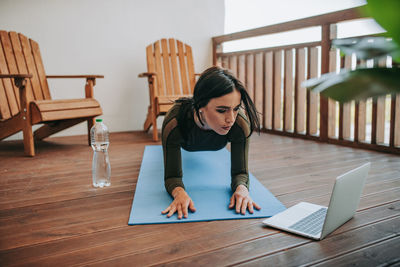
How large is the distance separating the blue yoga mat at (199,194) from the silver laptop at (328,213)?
9 cm

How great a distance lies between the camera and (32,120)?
2736mm

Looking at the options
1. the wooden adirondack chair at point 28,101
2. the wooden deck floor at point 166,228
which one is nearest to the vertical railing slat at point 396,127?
the wooden deck floor at point 166,228

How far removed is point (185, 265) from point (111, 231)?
1.29 feet

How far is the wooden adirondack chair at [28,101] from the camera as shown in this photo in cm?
270

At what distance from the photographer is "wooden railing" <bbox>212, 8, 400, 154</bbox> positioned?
9.05 ft

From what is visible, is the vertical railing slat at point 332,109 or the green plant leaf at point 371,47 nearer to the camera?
the green plant leaf at point 371,47

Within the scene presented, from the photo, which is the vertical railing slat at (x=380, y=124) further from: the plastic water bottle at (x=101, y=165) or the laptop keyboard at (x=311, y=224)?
the plastic water bottle at (x=101, y=165)

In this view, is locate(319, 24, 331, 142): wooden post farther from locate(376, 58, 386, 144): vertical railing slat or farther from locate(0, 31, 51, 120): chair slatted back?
locate(0, 31, 51, 120): chair slatted back

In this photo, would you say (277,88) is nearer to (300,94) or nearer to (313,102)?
(300,94)

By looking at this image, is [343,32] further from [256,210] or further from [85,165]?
[85,165]

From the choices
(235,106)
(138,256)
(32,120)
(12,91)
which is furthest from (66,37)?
(138,256)

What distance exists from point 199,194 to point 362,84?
4.34 feet

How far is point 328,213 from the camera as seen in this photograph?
111cm

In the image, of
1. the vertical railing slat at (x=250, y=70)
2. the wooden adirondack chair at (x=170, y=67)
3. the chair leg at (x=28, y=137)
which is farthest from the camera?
the vertical railing slat at (x=250, y=70)
